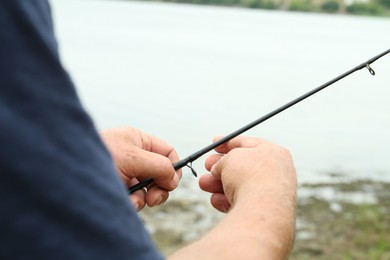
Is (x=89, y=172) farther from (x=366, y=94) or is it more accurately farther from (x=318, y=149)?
(x=366, y=94)

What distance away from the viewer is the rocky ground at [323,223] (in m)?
9.41

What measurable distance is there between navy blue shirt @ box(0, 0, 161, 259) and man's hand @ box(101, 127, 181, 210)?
1.09 m

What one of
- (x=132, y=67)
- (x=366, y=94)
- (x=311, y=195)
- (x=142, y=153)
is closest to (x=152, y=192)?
(x=142, y=153)

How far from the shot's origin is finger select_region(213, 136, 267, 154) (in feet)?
Answer: 6.57

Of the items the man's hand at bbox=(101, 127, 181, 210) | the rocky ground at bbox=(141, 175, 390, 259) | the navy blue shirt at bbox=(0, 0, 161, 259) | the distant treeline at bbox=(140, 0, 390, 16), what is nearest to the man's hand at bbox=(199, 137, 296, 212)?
the man's hand at bbox=(101, 127, 181, 210)

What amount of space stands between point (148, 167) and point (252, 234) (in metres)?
0.69

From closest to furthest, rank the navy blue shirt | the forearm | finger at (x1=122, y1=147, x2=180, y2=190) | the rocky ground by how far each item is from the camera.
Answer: the navy blue shirt < the forearm < finger at (x1=122, y1=147, x2=180, y2=190) < the rocky ground

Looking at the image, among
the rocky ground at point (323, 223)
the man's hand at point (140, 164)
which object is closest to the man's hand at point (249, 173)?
the man's hand at point (140, 164)

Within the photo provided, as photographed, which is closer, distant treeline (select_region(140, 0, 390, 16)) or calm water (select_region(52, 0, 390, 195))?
calm water (select_region(52, 0, 390, 195))

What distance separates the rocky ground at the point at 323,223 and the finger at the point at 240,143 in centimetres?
704

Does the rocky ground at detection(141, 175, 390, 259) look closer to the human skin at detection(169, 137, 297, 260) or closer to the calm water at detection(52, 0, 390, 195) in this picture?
the calm water at detection(52, 0, 390, 195)

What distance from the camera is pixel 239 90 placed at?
33000mm

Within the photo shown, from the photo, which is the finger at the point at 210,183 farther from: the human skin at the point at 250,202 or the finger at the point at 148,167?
the finger at the point at 148,167

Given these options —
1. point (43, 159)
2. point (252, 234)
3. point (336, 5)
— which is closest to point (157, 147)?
point (252, 234)
